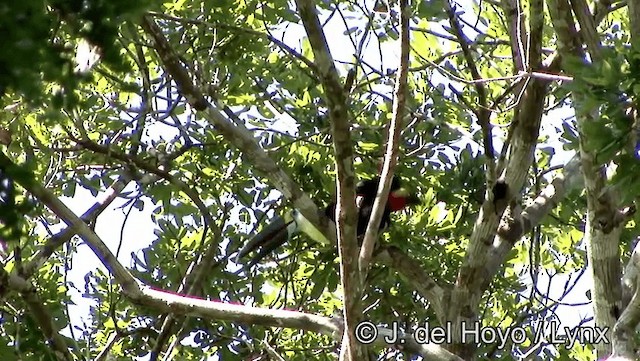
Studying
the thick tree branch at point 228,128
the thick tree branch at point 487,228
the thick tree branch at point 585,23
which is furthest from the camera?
the thick tree branch at point 487,228

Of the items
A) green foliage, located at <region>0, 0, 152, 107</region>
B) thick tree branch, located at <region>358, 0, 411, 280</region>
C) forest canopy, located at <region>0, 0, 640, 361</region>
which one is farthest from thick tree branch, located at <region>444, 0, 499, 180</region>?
green foliage, located at <region>0, 0, 152, 107</region>

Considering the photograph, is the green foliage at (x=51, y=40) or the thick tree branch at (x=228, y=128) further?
the thick tree branch at (x=228, y=128)

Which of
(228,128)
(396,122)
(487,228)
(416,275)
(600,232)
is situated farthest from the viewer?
(416,275)

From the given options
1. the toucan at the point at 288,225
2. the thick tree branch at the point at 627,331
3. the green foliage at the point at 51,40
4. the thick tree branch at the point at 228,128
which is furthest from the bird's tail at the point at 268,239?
the green foliage at the point at 51,40

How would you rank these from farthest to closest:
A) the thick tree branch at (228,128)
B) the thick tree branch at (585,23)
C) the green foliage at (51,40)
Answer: the thick tree branch at (228,128) → the thick tree branch at (585,23) → the green foliage at (51,40)

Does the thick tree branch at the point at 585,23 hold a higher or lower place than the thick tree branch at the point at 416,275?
higher

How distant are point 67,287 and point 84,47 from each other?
2.53 meters

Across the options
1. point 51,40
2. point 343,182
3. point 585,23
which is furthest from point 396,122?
point 51,40

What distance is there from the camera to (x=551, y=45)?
3.97m

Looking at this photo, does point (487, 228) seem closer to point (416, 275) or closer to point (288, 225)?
point (416, 275)

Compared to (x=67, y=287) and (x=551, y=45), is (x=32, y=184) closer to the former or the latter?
(x=67, y=287)

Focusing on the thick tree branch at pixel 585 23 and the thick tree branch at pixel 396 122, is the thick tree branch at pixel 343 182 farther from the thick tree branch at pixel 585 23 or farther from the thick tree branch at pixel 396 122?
the thick tree branch at pixel 585 23

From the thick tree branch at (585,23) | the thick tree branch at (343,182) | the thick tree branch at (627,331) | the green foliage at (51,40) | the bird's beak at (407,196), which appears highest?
the bird's beak at (407,196)

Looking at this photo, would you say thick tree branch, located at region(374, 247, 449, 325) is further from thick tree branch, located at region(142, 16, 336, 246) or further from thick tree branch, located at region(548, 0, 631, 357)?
thick tree branch, located at region(548, 0, 631, 357)
